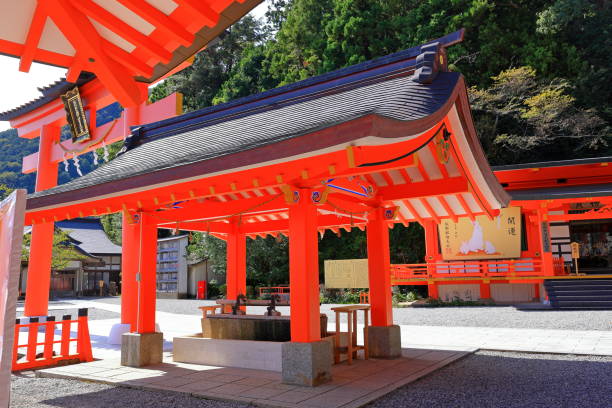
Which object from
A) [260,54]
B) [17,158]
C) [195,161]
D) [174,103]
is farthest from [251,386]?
[17,158]

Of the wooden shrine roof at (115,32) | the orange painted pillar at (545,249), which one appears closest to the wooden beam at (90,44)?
the wooden shrine roof at (115,32)

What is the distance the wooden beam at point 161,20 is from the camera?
169 inches

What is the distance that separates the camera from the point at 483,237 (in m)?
19.6

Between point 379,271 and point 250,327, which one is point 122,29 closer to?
point 250,327

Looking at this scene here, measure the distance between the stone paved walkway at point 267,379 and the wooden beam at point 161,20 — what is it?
13.5 ft

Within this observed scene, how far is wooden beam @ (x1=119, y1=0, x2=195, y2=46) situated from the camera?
430 cm

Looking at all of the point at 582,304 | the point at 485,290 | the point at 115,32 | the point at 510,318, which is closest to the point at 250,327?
the point at 115,32

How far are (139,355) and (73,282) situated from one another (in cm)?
3200

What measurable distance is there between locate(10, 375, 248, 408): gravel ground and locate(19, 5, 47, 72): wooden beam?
394 centimetres

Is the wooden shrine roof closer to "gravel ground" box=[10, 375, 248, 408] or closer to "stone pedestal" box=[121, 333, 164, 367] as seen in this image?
"gravel ground" box=[10, 375, 248, 408]

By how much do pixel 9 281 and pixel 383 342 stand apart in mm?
6173

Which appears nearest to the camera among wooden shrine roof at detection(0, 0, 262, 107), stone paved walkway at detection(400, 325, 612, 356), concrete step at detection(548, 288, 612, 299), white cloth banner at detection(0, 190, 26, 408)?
white cloth banner at detection(0, 190, 26, 408)

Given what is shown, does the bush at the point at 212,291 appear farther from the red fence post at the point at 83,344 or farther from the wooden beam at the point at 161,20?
the wooden beam at the point at 161,20

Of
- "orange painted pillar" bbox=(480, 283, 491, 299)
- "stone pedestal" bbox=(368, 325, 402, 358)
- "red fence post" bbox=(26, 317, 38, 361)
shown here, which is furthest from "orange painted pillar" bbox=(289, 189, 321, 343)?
"orange painted pillar" bbox=(480, 283, 491, 299)
